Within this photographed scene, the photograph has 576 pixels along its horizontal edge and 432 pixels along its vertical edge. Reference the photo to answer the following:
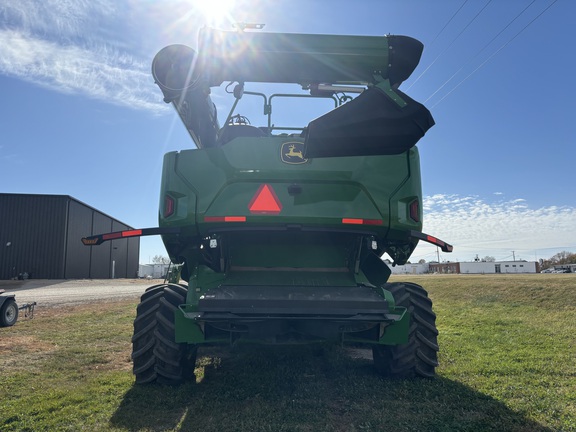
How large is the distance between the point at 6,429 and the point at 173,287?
168 centimetres

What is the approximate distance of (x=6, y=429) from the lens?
3215 millimetres

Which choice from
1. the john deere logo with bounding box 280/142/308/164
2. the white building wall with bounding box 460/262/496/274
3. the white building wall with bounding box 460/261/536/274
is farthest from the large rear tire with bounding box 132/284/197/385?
the white building wall with bounding box 460/262/496/274

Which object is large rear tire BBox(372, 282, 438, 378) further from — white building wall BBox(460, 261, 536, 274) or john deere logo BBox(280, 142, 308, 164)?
white building wall BBox(460, 261, 536, 274)

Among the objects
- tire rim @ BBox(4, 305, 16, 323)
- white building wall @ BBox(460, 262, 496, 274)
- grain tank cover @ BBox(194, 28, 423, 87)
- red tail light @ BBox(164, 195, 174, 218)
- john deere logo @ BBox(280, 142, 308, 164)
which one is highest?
grain tank cover @ BBox(194, 28, 423, 87)

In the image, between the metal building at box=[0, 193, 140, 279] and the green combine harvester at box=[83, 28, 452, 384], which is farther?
the metal building at box=[0, 193, 140, 279]

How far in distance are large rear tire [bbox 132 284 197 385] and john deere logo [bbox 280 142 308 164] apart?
5.45 ft

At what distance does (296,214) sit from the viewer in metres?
3.80

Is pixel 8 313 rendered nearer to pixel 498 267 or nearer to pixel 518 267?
pixel 498 267

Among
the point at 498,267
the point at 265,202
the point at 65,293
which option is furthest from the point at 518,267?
the point at 265,202

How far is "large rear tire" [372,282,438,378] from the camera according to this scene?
13.6 feet

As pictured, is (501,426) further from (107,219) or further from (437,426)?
(107,219)

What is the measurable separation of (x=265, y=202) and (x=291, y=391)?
1.85 metres

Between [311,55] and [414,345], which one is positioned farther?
[414,345]

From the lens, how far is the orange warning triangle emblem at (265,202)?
12.4 ft
